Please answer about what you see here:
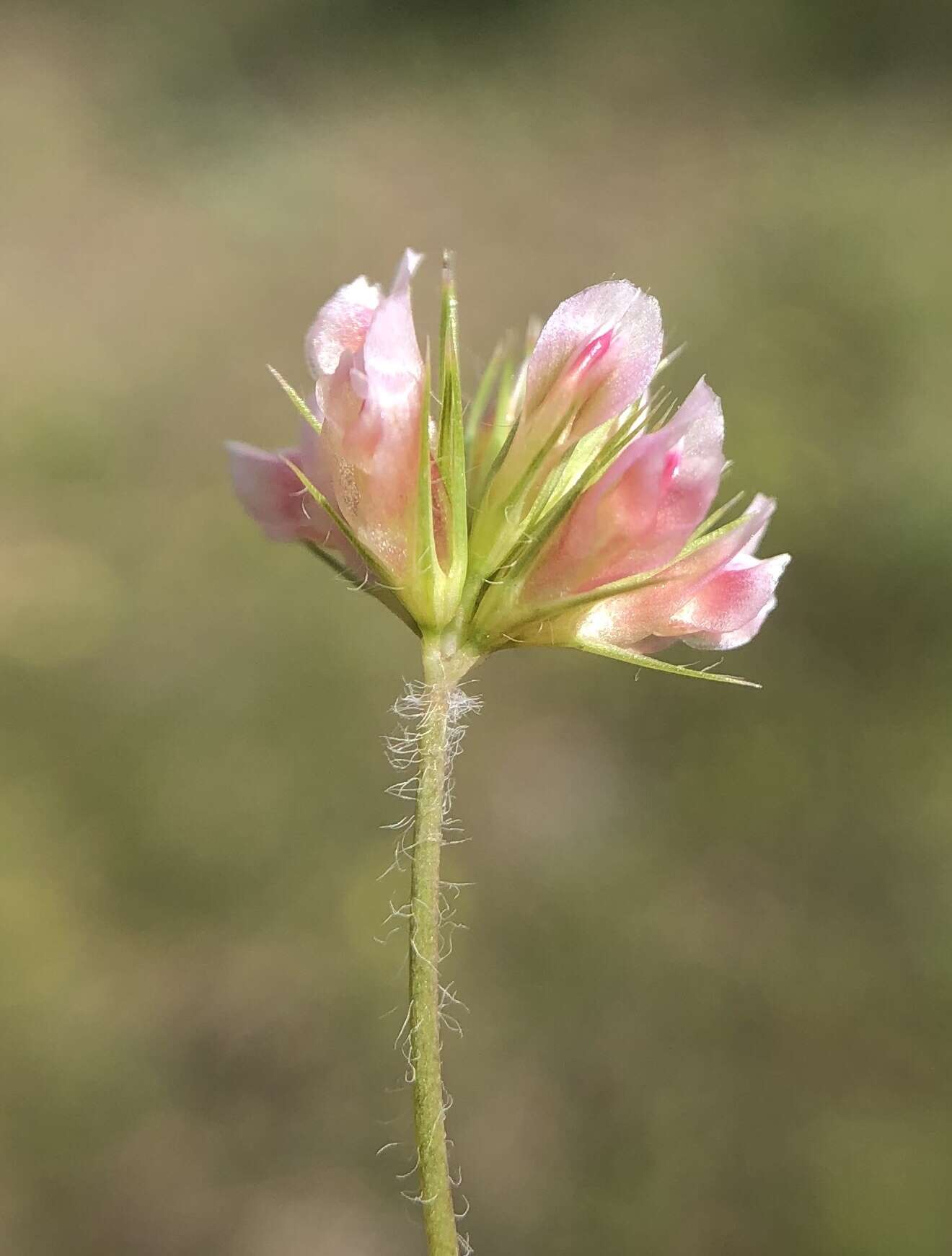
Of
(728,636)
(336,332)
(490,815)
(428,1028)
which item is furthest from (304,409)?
(490,815)

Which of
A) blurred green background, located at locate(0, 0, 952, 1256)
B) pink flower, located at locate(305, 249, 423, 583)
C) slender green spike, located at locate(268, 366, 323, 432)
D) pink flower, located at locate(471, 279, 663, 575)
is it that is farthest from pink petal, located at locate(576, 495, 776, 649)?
blurred green background, located at locate(0, 0, 952, 1256)

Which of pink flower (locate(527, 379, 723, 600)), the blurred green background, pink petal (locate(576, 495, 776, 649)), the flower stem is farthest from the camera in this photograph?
the blurred green background

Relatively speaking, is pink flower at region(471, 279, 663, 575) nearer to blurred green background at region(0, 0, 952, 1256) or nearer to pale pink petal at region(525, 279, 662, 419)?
pale pink petal at region(525, 279, 662, 419)

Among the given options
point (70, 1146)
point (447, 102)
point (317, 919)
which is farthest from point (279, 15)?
point (70, 1146)

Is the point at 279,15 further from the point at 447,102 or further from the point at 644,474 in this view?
the point at 644,474

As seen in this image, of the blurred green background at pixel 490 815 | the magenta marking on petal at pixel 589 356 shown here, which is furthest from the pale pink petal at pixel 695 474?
the blurred green background at pixel 490 815

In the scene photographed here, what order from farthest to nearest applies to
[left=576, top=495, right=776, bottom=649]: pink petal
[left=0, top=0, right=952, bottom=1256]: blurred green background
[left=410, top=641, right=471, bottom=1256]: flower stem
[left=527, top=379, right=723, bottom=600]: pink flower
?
[left=0, top=0, right=952, bottom=1256]: blurred green background
[left=576, top=495, right=776, bottom=649]: pink petal
[left=527, top=379, right=723, bottom=600]: pink flower
[left=410, top=641, right=471, bottom=1256]: flower stem
